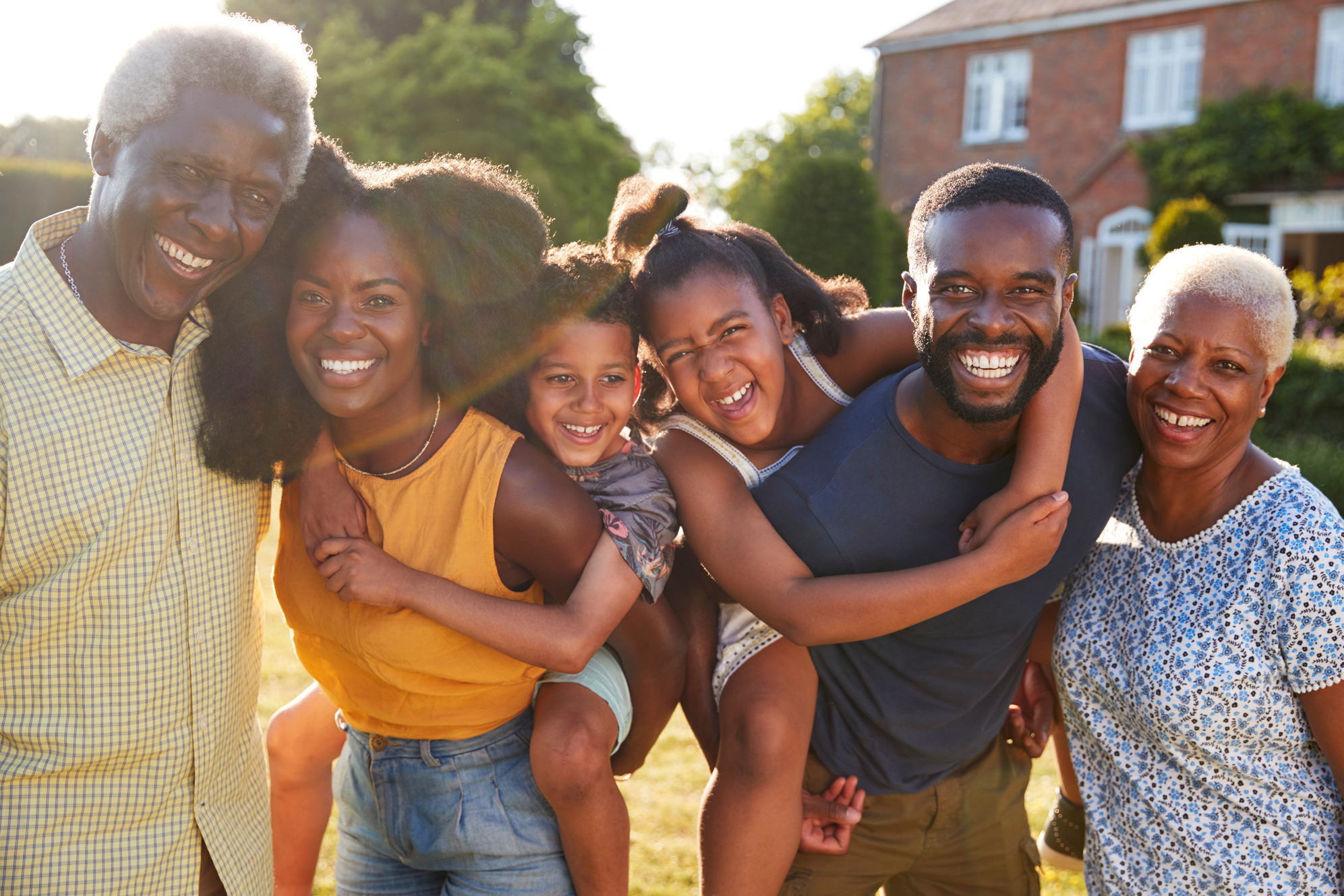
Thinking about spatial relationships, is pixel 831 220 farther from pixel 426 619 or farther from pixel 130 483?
pixel 130 483

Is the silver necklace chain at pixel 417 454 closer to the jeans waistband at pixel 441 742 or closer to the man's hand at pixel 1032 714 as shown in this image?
the jeans waistband at pixel 441 742

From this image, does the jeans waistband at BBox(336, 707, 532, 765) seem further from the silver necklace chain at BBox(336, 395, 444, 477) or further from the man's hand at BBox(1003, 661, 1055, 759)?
the man's hand at BBox(1003, 661, 1055, 759)

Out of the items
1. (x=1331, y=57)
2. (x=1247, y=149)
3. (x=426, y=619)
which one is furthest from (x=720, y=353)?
(x=1331, y=57)

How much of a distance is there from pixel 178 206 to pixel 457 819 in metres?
1.59

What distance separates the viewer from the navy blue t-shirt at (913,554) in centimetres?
272

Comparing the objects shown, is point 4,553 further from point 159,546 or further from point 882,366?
point 882,366

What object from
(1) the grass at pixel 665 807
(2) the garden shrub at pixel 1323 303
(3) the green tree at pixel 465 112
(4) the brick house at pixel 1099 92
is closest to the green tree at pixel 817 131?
(4) the brick house at pixel 1099 92

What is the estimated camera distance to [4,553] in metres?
2.06

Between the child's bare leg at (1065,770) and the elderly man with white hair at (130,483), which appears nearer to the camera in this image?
the elderly man with white hair at (130,483)

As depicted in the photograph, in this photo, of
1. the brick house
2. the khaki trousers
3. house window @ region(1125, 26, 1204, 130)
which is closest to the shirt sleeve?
the khaki trousers

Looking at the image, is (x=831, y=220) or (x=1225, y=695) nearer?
(x=1225, y=695)

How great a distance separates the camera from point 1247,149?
20062 mm

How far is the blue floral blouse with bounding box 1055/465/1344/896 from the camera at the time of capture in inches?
95.7

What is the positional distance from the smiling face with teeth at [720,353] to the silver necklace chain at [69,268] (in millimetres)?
1433
